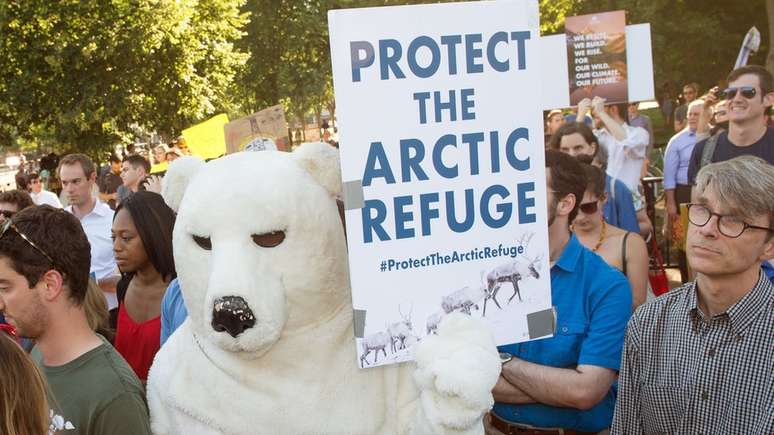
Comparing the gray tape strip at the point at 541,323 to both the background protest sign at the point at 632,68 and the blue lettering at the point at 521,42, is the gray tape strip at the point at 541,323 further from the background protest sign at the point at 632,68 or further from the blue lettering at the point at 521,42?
the background protest sign at the point at 632,68

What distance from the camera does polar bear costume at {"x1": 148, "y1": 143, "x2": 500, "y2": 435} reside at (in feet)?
7.14

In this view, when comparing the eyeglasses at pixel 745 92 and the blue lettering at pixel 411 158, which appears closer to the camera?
the blue lettering at pixel 411 158

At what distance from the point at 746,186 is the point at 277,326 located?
4.81 feet

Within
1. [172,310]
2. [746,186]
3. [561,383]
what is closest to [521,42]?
[746,186]

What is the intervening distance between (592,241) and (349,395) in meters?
2.17

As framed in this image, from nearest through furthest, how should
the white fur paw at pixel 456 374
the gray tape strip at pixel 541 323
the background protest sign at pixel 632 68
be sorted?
the white fur paw at pixel 456 374 < the gray tape strip at pixel 541 323 < the background protest sign at pixel 632 68

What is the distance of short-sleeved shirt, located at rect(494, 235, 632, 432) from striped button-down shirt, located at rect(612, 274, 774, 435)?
0.52 feet

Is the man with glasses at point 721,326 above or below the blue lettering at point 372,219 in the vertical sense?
below

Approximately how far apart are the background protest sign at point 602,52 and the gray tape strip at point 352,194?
421 centimetres

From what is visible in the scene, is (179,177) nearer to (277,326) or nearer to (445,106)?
(277,326)

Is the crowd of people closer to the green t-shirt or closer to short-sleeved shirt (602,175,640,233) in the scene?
Answer: the green t-shirt

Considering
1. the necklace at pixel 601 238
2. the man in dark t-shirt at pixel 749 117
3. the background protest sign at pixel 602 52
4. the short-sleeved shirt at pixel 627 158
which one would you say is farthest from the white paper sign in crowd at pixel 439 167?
the short-sleeved shirt at pixel 627 158

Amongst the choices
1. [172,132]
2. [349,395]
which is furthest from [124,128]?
[349,395]

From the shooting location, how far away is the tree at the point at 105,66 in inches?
701
